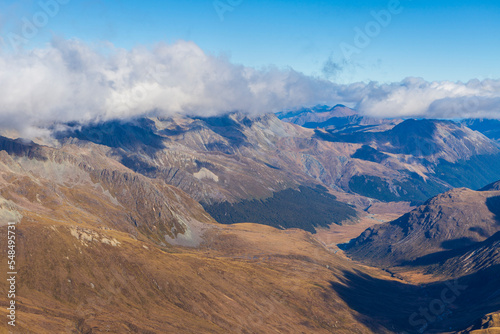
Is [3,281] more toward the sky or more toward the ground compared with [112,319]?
more toward the sky

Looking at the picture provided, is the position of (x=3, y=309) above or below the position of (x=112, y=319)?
above

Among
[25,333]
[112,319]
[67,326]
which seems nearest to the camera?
[25,333]

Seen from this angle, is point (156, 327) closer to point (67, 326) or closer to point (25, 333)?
point (67, 326)

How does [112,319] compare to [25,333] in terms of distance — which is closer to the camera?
[25,333]

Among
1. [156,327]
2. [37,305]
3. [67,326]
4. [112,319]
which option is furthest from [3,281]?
[156,327]

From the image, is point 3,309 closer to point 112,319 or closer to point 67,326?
point 67,326

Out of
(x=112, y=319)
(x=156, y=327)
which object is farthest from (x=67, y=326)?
(x=156, y=327)

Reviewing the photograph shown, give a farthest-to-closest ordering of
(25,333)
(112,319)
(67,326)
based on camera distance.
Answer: (112,319)
(67,326)
(25,333)

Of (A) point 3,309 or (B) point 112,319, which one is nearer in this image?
(A) point 3,309
